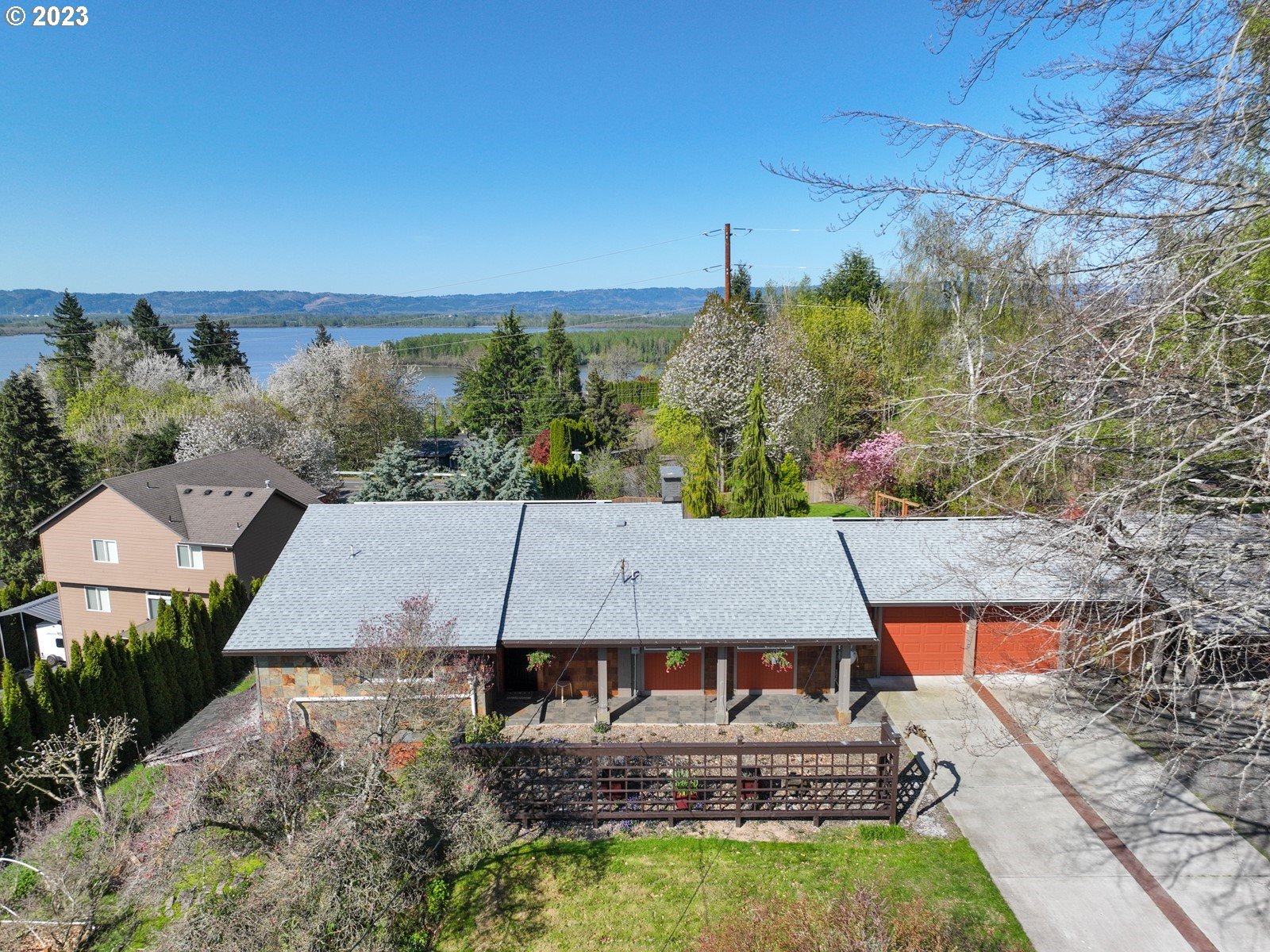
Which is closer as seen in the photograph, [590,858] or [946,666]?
[590,858]

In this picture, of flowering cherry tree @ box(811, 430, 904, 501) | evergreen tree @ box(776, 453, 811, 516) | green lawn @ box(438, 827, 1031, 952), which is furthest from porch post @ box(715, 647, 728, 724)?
flowering cherry tree @ box(811, 430, 904, 501)

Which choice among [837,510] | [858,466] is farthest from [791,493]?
[858,466]

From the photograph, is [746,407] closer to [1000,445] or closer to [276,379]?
[1000,445]

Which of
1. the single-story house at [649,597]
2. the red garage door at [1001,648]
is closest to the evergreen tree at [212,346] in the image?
the single-story house at [649,597]

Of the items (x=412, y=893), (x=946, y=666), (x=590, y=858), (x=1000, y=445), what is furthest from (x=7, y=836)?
(x=946, y=666)

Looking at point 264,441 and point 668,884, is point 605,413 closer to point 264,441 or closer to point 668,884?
point 264,441

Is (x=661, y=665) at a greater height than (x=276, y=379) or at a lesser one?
lesser
